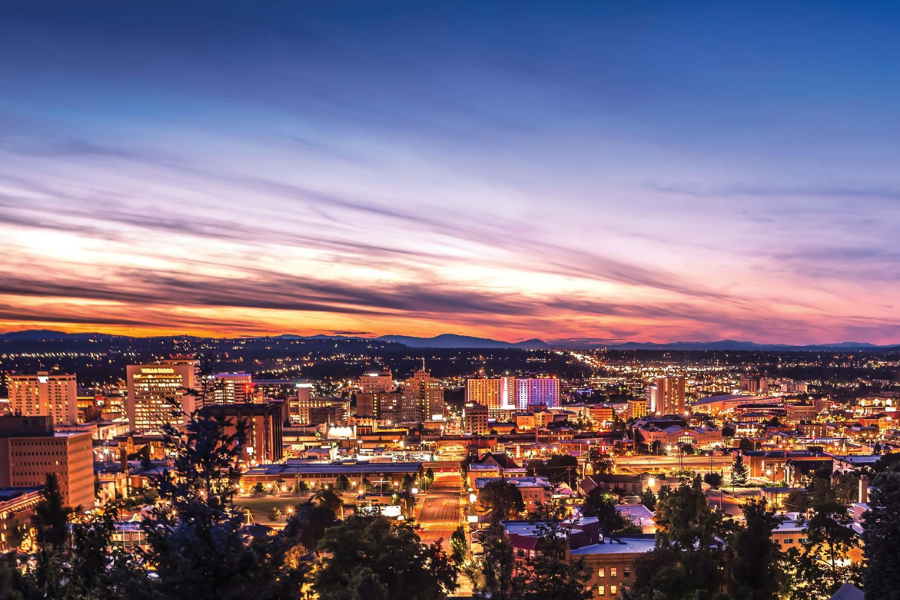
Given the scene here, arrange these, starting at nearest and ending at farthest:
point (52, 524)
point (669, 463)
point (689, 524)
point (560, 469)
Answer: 1. point (52, 524)
2. point (689, 524)
3. point (560, 469)
4. point (669, 463)

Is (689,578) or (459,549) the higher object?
(689,578)

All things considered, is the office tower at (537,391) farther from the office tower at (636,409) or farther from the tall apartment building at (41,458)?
the tall apartment building at (41,458)

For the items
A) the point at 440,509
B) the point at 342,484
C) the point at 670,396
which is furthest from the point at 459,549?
the point at 670,396

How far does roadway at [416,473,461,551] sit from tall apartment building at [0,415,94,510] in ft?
51.5

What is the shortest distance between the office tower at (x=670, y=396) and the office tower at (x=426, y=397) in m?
22.5

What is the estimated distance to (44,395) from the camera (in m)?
61.8

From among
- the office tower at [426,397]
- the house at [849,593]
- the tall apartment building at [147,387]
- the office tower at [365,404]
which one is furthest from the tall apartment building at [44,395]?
the house at [849,593]

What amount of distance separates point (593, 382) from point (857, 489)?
89145 millimetres

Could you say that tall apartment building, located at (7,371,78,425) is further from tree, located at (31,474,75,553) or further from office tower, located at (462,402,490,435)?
tree, located at (31,474,75,553)

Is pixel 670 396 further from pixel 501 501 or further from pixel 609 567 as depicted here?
pixel 609 567

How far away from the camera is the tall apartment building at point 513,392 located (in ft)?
262

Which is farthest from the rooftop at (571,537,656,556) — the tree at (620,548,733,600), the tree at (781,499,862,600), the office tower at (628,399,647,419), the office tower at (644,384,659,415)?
the office tower at (644,384,659,415)

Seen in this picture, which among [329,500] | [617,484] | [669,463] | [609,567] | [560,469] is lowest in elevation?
[669,463]

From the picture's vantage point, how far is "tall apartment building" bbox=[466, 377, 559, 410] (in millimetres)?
79875
